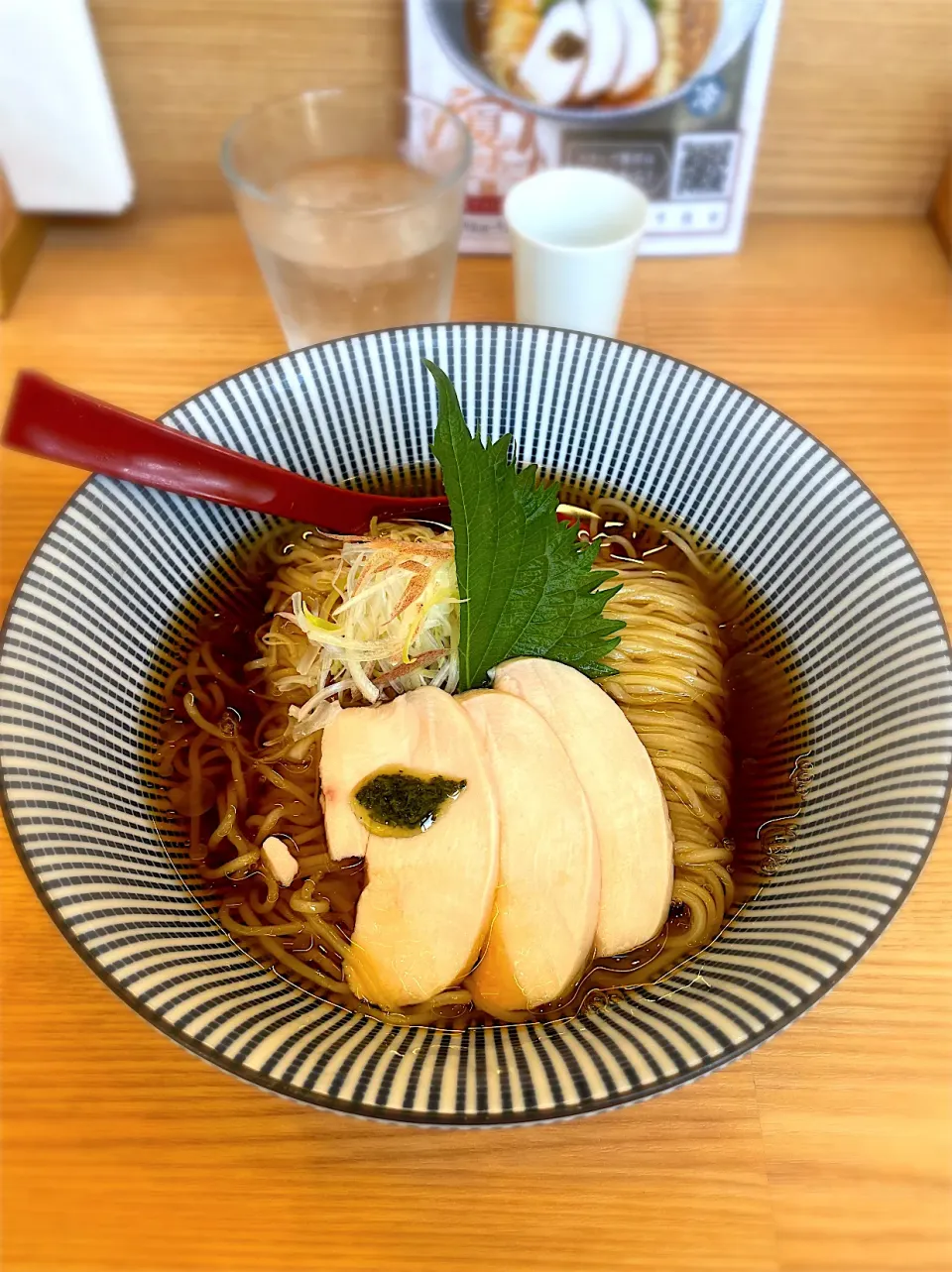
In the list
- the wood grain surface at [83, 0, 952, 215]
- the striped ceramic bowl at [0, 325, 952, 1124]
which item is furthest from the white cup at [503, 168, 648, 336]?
the wood grain surface at [83, 0, 952, 215]

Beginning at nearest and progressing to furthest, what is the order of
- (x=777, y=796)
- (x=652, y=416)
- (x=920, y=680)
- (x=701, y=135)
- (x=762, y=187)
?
(x=920, y=680) < (x=777, y=796) < (x=652, y=416) < (x=701, y=135) < (x=762, y=187)

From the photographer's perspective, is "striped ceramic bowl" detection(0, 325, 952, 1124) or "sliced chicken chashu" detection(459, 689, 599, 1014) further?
"sliced chicken chashu" detection(459, 689, 599, 1014)

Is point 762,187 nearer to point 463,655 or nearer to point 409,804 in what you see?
point 463,655

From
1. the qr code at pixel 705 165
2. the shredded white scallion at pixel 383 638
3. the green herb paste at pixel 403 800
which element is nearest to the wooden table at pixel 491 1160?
the green herb paste at pixel 403 800

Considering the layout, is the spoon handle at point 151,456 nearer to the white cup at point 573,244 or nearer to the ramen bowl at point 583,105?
the white cup at point 573,244

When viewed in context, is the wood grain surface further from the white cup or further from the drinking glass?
the white cup

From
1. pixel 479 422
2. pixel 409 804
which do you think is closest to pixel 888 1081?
pixel 409 804

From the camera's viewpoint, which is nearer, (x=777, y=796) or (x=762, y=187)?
(x=777, y=796)
